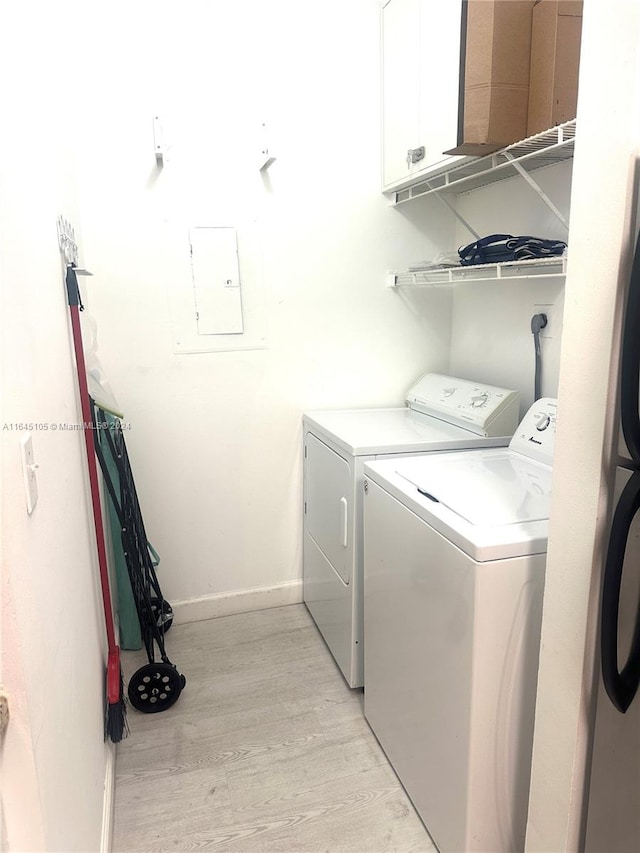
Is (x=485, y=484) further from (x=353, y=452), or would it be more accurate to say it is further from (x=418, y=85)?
(x=418, y=85)

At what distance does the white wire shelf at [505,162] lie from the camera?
1.56 meters

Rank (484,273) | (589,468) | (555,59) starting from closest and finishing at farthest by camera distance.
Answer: (589,468)
(555,59)
(484,273)

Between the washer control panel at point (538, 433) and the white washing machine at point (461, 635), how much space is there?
101 mm

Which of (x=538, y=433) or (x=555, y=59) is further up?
(x=555, y=59)

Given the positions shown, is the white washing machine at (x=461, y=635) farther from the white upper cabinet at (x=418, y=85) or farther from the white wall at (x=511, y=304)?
the white upper cabinet at (x=418, y=85)

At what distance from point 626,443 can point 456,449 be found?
1.16m

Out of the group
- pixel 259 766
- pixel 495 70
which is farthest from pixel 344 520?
pixel 495 70

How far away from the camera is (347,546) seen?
6.70 feet

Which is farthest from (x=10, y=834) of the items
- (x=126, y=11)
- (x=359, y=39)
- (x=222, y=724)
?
(x=359, y=39)

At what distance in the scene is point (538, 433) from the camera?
72.9 inches

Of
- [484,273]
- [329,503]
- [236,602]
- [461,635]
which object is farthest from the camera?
[236,602]

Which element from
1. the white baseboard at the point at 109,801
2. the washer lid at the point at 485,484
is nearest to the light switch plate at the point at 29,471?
the washer lid at the point at 485,484

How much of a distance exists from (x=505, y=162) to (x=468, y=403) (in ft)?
2.87

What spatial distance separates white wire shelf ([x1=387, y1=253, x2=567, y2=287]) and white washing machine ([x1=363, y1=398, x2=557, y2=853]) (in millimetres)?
633
